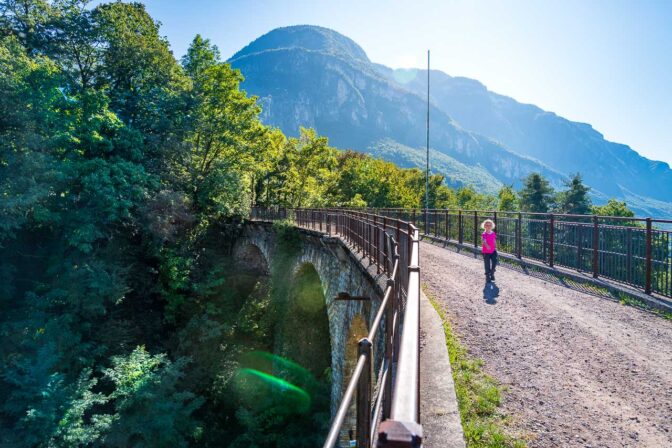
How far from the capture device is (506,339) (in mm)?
5102

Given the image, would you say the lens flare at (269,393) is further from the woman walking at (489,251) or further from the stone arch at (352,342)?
the woman walking at (489,251)

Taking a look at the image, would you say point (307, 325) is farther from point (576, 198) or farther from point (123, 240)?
point (576, 198)

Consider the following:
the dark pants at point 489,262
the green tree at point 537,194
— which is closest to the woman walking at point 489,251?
the dark pants at point 489,262

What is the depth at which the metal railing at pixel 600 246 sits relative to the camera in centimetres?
712

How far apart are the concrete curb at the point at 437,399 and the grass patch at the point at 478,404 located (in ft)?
0.60

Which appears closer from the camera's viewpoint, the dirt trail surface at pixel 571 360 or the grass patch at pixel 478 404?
the grass patch at pixel 478 404

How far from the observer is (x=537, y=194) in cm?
4712

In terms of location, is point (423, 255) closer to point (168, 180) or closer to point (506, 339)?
point (506, 339)

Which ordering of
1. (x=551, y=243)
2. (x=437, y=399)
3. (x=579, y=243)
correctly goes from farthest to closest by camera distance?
1. (x=551, y=243)
2. (x=579, y=243)
3. (x=437, y=399)

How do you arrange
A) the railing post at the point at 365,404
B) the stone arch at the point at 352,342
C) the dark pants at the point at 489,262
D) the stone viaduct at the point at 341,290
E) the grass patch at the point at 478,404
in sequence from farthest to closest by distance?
the stone arch at the point at 352,342
the dark pants at the point at 489,262
the stone viaduct at the point at 341,290
the grass patch at the point at 478,404
the railing post at the point at 365,404

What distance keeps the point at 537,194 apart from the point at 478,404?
4955 centimetres

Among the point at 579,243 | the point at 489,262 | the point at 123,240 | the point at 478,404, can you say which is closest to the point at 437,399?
the point at 478,404

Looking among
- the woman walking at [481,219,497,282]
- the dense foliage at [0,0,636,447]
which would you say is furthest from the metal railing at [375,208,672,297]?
the dense foliage at [0,0,636,447]

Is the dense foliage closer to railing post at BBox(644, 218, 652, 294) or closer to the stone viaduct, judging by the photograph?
the stone viaduct
